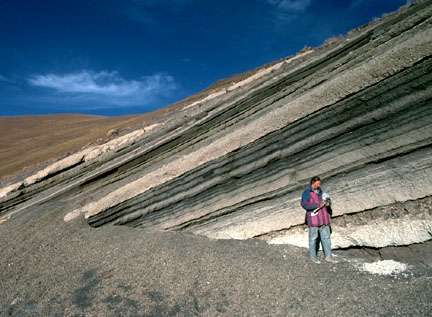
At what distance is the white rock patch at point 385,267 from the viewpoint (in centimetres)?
709

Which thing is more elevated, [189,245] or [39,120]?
[39,120]

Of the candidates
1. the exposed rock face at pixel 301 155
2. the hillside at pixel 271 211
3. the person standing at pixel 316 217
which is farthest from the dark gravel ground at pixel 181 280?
the exposed rock face at pixel 301 155

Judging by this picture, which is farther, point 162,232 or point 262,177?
point 162,232

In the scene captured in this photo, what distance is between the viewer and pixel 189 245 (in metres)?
9.36

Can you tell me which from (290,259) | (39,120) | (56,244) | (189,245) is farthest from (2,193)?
(39,120)

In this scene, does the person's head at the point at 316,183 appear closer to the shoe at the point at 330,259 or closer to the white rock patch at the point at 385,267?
the shoe at the point at 330,259

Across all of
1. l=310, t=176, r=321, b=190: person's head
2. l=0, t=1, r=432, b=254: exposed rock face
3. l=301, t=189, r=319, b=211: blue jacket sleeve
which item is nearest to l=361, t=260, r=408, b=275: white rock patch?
l=0, t=1, r=432, b=254: exposed rock face

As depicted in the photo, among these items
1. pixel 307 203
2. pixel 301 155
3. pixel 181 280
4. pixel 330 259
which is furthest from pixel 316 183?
pixel 181 280

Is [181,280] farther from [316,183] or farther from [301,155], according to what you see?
[301,155]

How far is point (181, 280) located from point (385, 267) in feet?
14.5

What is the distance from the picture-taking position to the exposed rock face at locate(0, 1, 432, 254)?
750 cm

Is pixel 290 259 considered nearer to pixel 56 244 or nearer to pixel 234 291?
pixel 234 291

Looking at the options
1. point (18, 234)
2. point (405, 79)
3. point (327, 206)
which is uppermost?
point (405, 79)

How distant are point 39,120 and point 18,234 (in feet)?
284
